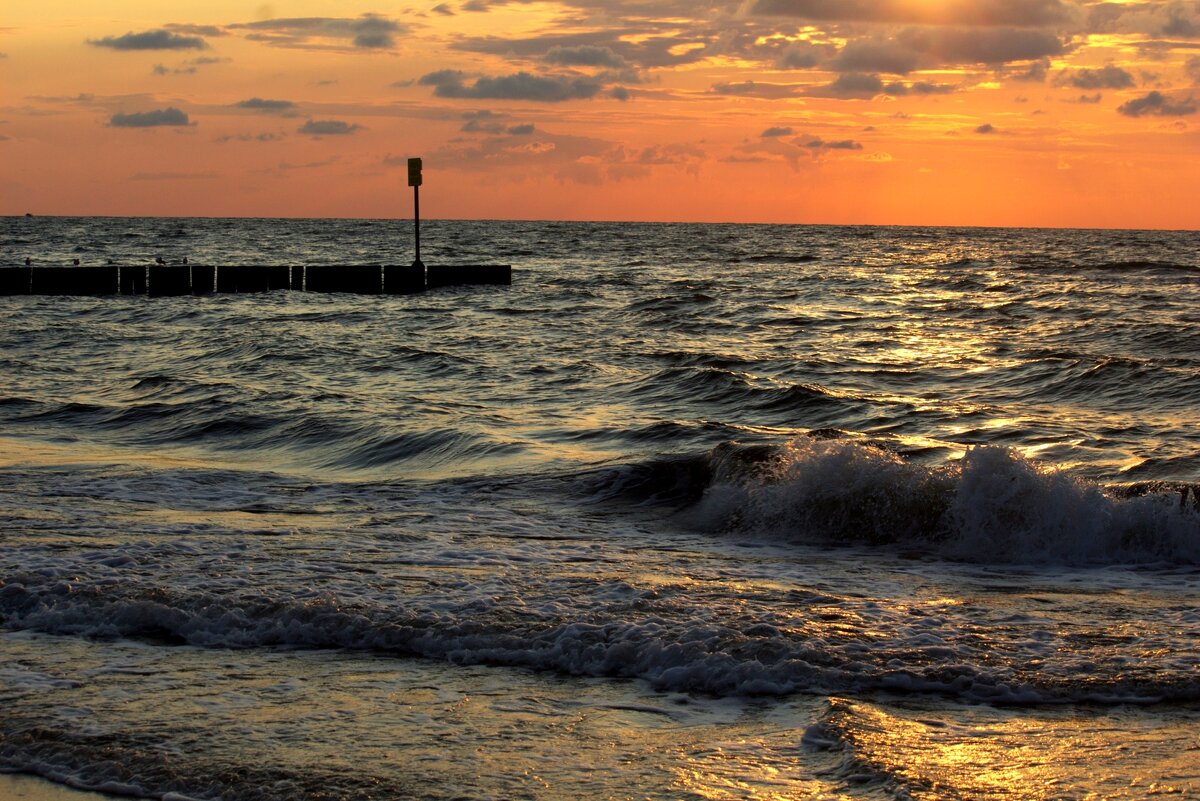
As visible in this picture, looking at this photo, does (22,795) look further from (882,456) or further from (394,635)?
(882,456)

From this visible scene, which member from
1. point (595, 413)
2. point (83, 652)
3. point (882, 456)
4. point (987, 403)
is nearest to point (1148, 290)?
point (987, 403)

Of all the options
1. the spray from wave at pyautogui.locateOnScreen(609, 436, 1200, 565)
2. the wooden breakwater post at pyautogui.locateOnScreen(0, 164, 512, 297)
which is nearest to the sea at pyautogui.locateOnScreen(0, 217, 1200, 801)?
the spray from wave at pyautogui.locateOnScreen(609, 436, 1200, 565)

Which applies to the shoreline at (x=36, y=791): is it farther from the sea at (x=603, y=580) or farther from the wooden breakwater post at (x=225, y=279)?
the wooden breakwater post at (x=225, y=279)

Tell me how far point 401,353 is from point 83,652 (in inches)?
630

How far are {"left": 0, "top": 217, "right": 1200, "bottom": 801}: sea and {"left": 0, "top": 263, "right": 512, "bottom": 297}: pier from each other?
14.5 metres

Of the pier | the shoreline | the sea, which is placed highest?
the pier

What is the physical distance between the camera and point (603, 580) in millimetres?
8117

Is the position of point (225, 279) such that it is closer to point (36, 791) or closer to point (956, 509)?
point (956, 509)

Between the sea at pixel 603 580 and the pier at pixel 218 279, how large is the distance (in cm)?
1449

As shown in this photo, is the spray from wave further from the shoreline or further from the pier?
the pier

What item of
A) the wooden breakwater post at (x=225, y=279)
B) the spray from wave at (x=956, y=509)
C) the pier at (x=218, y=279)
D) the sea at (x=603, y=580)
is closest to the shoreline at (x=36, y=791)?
the sea at (x=603, y=580)

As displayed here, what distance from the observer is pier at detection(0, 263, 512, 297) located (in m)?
34.1

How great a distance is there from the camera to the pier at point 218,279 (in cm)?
3407

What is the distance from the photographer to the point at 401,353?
22.5 metres
